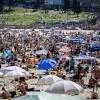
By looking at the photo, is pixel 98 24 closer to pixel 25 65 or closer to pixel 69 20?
pixel 69 20

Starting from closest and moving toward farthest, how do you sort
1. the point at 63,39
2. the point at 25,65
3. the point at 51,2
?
the point at 25,65
the point at 63,39
the point at 51,2

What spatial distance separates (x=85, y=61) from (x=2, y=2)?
95.3 m

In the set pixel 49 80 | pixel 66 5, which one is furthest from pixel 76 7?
pixel 49 80

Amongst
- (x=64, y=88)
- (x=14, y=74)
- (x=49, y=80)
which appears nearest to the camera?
(x=64, y=88)

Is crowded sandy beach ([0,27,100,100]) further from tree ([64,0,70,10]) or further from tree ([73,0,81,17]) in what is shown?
tree ([64,0,70,10])

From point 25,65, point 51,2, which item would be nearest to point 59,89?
point 25,65

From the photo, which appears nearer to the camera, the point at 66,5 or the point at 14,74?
the point at 14,74

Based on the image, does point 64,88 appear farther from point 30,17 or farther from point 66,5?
point 66,5

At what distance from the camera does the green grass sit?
10091cm

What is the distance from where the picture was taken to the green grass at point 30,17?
100912mm

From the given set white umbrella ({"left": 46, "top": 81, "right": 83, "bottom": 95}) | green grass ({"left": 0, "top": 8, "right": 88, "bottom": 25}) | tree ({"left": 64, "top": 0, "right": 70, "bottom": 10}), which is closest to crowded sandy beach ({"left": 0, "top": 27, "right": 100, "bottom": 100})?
white umbrella ({"left": 46, "top": 81, "right": 83, "bottom": 95})

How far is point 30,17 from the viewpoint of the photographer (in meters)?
107

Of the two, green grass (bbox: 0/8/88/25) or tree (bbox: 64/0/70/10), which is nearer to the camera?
green grass (bbox: 0/8/88/25)

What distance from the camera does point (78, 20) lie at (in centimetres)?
10231
